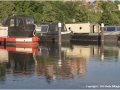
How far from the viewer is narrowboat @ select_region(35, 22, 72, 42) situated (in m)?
40.2

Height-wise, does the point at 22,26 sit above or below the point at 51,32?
above

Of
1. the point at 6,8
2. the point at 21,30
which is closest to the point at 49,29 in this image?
the point at 21,30

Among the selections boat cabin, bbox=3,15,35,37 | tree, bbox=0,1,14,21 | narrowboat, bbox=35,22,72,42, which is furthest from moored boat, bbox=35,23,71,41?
tree, bbox=0,1,14,21

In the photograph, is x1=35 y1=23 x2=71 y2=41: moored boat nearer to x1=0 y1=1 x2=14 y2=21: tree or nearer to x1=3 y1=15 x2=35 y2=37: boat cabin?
x1=3 y1=15 x2=35 y2=37: boat cabin

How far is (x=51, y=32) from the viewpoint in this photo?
134ft

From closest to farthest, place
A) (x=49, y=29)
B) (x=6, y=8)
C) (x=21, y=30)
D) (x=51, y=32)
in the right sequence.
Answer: (x=21, y=30) → (x=51, y=32) → (x=49, y=29) → (x=6, y=8)

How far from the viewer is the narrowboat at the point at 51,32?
4022 cm

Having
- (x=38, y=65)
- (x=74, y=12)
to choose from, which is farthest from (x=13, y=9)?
(x=38, y=65)

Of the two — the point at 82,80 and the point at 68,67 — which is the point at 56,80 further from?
the point at 68,67

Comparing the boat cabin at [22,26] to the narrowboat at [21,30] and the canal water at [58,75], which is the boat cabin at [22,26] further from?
the canal water at [58,75]

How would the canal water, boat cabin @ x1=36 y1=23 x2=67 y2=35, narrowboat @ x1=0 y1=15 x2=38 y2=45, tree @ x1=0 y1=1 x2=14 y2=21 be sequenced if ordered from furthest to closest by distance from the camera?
tree @ x1=0 y1=1 x2=14 y2=21 < boat cabin @ x1=36 y1=23 x2=67 y2=35 < narrowboat @ x1=0 y1=15 x2=38 y2=45 < the canal water

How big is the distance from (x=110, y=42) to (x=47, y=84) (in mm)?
27068

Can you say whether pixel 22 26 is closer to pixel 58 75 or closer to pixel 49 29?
pixel 49 29

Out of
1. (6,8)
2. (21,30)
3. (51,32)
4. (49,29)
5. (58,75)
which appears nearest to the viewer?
(58,75)
